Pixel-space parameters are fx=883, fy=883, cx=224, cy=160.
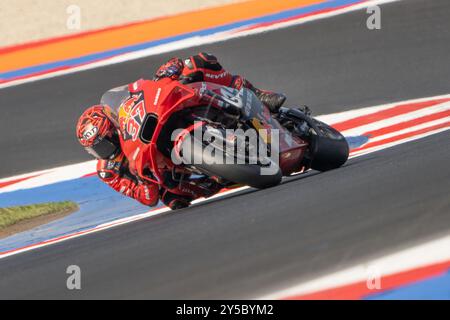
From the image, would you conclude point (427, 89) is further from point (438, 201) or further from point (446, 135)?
point (438, 201)

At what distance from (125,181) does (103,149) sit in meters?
0.43

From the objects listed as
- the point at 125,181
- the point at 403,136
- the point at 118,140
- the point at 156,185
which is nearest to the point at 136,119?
the point at 118,140

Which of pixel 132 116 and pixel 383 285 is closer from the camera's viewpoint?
pixel 383 285

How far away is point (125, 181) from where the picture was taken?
7473 millimetres

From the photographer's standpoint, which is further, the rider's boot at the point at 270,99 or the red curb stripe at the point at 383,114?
the red curb stripe at the point at 383,114

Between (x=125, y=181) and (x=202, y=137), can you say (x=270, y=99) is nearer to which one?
(x=202, y=137)

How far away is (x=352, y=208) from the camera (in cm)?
557

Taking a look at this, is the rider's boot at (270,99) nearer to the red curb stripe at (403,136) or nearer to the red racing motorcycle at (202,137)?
the red racing motorcycle at (202,137)

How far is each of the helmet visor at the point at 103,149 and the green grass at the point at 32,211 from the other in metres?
2.28

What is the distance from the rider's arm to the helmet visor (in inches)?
4.5

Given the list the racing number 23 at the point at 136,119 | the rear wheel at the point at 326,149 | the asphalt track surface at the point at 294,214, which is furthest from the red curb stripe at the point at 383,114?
the racing number 23 at the point at 136,119

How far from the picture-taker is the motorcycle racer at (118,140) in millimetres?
6805

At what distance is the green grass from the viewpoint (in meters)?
9.45

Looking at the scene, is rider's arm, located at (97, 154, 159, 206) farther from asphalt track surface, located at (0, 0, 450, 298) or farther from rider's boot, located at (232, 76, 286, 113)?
rider's boot, located at (232, 76, 286, 113)
